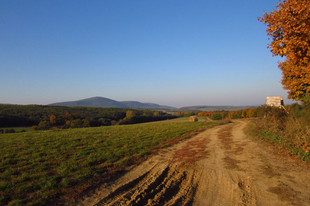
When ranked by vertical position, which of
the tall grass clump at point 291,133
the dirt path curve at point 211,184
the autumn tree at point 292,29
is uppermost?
the autumn tree at point 292,29

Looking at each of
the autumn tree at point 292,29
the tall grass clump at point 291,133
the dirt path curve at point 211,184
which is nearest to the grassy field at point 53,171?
the dirt path curve at point 211,184

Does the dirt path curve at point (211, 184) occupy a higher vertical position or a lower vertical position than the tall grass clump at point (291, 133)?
lower

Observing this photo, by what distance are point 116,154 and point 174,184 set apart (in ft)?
13.3

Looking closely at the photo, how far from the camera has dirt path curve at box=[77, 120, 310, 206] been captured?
4688mm

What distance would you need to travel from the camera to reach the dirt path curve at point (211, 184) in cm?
469

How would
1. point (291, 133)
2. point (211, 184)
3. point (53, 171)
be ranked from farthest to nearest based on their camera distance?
point (291, 133), point (53, 171), point (211, 184)

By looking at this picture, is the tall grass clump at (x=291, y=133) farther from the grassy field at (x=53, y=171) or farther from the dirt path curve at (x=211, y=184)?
the grassy field at (x=53, y=171)

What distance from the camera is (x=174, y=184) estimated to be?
5738mm

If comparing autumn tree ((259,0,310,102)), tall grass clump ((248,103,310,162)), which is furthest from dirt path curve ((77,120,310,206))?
autumn tree ((259,0,310,102))

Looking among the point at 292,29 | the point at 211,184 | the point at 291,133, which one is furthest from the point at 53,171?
the point at 291,133

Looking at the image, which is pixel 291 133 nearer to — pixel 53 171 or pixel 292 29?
pixel 292 29

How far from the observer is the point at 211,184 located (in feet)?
18.6

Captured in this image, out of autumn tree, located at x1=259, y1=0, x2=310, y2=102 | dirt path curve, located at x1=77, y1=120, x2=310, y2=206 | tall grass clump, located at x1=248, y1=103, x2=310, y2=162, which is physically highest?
autumn tree, located at x1=259, y1=0, x2=310, y2=102

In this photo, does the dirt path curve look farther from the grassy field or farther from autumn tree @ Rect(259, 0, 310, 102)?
autumn tree @ Rect(259, 0, 310, 102)
